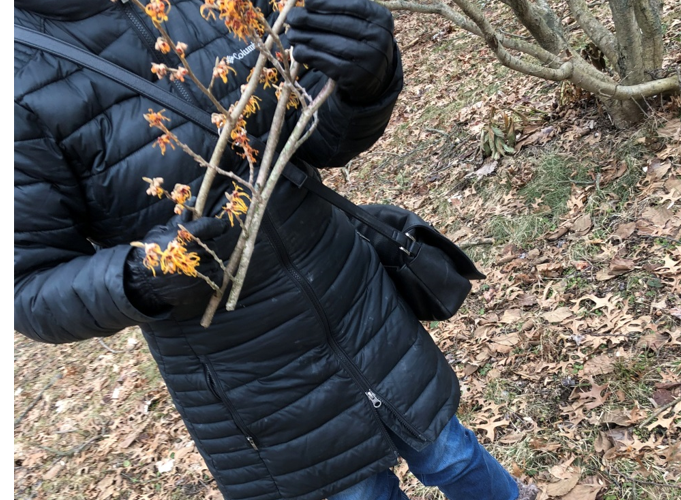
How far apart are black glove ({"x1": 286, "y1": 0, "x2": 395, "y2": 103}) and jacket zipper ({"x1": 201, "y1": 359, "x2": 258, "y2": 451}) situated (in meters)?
0.97

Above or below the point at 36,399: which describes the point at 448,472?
above

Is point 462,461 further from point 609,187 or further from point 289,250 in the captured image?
point 609,187

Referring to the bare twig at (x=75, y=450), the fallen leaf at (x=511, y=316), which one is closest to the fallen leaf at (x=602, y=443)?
the fallen leaf at (x=511, y=316)

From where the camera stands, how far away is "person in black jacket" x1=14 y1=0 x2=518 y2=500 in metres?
1.40

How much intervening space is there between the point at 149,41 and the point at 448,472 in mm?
1758

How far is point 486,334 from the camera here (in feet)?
11.9

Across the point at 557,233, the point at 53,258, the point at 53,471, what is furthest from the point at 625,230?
the point at 53,471

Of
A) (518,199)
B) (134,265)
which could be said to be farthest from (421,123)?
(134,265)

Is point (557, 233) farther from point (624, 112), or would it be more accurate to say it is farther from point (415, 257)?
point (415, 257)

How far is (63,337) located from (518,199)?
359 cm

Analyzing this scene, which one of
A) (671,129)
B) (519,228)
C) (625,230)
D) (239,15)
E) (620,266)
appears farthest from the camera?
(519,228)

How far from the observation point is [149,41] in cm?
153

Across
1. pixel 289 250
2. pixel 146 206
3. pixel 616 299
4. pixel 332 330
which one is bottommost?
pixel 616 299

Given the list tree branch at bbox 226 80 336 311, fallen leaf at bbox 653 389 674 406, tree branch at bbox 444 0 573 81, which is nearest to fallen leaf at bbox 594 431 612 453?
fallen leaf at bbox 653 389 674 406
